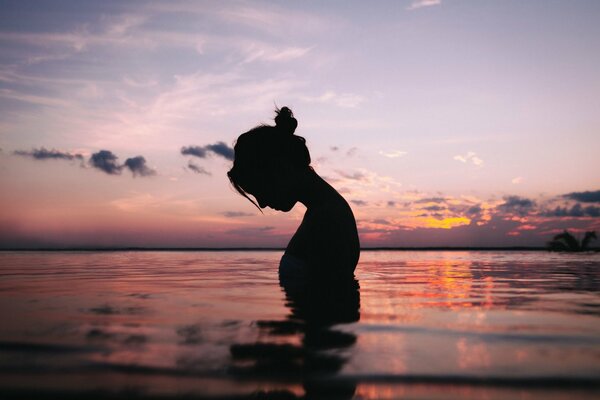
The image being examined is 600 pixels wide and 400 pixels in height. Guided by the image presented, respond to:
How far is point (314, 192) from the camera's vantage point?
14.2 ft

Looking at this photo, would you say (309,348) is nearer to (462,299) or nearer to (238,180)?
(462,299)

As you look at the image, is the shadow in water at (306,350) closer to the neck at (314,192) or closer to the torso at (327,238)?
the torso at (327,238)

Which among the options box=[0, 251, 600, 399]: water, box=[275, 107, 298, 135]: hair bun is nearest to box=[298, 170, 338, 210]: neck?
box=[275, 107, 298, 135]: hair bun

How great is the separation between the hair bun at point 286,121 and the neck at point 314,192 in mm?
500

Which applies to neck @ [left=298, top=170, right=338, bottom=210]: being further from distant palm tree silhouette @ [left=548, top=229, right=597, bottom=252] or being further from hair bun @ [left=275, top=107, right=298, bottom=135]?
distant palm tree silhouette @ [left=548, top=229, right=597, bottom=252]

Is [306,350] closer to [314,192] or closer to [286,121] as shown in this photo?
[314,192]

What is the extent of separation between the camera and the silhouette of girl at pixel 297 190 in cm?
422

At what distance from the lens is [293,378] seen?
1.35 m

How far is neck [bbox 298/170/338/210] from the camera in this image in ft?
14.1

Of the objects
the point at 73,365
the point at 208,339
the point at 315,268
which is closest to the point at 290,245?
the point at 315,268

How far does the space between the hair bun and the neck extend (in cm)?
50

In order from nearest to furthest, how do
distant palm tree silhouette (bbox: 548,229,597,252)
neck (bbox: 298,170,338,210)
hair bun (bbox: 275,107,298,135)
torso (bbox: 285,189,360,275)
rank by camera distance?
1. torso (bbox: 285,189,360,275)
2. neck (bbox: 298,170,338,210)
3. hair bun (bbox: 275,107,298,135)
4. distant palm tree silhouette (bbox: 548,229,597,252)

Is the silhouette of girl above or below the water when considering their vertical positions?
above

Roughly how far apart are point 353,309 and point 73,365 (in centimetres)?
172
